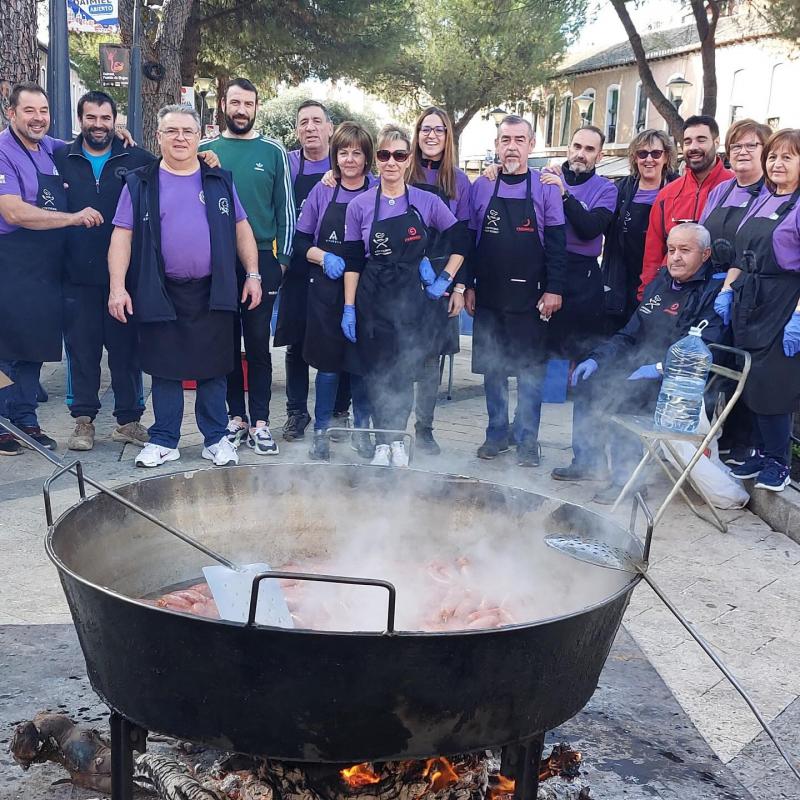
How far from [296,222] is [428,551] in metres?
3.50

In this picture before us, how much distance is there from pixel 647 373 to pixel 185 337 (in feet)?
9.16

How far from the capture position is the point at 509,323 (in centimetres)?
577

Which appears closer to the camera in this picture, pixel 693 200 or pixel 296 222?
pixel 693 200

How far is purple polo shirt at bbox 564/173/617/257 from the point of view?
5.84m

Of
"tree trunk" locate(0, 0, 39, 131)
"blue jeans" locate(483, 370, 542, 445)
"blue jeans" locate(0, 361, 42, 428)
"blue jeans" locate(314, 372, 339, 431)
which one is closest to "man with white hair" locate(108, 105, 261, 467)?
"blue jeans" locate(314, 372, 339, 431)

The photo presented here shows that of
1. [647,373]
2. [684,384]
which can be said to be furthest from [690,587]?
[647,373]

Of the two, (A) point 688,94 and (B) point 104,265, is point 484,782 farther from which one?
(A) point 688,94

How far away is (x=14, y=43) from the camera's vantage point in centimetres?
724

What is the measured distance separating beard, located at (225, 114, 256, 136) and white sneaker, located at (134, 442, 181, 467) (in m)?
2.18

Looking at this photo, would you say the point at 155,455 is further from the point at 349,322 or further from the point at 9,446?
the point at 349,322

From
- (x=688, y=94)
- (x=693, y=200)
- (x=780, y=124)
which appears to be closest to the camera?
(x=693, y=200)

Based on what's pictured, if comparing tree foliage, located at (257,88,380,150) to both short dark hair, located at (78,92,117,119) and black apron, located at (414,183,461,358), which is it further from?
black apron, located at (414,183,461,358)

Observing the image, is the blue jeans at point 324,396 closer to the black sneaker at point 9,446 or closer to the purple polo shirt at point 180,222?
the purple polo shirt at point 180,222

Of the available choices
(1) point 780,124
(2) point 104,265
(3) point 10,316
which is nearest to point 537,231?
(2) point 104,265
